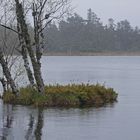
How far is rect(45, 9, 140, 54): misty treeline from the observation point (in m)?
142

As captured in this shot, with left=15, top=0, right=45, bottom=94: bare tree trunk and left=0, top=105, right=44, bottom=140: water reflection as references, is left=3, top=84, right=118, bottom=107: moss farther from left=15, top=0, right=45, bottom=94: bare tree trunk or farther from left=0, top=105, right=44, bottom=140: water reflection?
left=0, top=105, right=44, bottom=140: water reflection

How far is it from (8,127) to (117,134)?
11.4 feet

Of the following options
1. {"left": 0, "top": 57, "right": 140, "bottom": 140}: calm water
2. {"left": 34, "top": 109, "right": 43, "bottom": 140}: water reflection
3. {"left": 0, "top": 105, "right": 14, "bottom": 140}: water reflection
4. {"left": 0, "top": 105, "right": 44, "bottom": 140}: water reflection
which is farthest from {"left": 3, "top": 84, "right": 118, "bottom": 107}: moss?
{"left": 34, "top": 109, "right": 43, "bottom": 140}: water reflection

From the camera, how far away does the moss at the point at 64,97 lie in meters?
23.4

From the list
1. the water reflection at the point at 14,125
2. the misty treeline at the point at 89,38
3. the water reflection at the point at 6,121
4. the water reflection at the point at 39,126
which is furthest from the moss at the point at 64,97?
the misty treeline at the point at 89,38

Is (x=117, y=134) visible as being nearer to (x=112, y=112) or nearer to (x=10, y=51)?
(x=112, y=112)

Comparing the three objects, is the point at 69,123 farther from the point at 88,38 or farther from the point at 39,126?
the point at 88,38

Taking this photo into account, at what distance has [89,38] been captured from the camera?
483 feet

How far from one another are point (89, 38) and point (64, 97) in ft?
407

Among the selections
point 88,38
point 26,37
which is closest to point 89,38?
point 88,38

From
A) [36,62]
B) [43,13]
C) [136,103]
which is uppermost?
[43,13]

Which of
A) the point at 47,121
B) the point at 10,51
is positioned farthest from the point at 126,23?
the point at 47,121

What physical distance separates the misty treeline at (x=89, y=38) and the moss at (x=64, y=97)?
109m

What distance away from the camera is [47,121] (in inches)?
704
